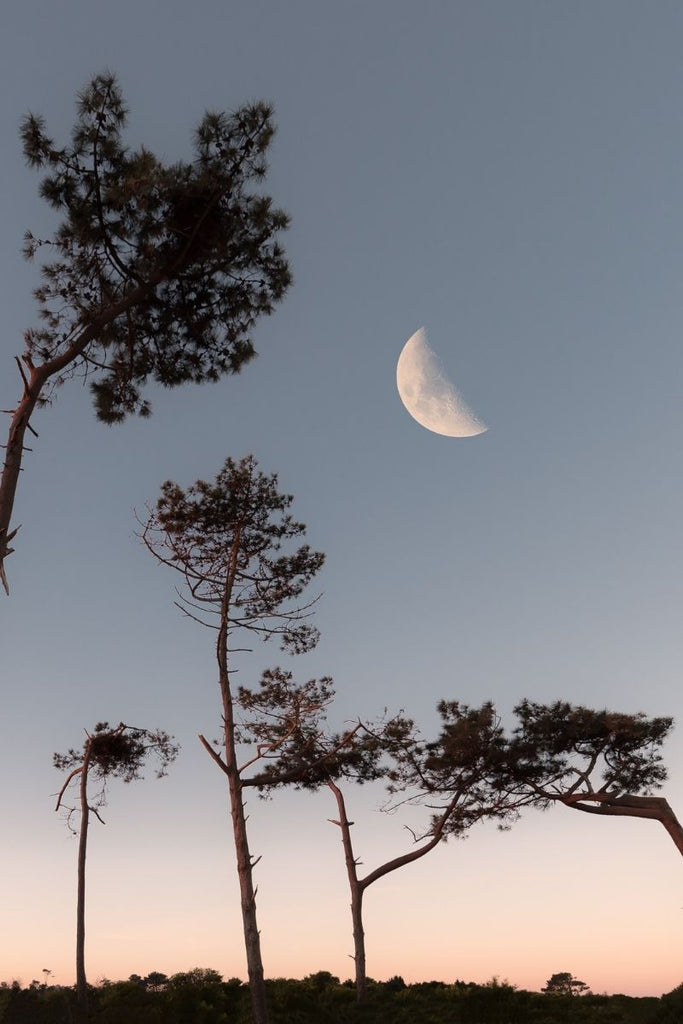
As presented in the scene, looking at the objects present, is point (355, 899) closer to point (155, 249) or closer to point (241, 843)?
point (241, 843)

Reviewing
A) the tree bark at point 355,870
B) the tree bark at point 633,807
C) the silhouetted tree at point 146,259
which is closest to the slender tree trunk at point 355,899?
the tree bark at point 355,870

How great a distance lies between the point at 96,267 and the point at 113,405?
90.8 inches

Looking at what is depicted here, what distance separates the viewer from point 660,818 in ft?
70.7

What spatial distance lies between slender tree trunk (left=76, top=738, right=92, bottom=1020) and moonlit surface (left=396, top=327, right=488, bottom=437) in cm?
1654

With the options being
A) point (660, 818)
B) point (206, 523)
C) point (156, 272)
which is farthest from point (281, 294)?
point (660, 818)

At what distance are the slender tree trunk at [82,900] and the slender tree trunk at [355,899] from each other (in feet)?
26.1

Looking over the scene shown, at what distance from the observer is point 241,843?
55.0 ft

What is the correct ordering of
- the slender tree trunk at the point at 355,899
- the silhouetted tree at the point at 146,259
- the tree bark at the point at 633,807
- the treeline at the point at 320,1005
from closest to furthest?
the silhouetted tree at the point at 146,259 < the treeline at the point at 320,1005 < the tree bark at the point at 633,807 < the slender tree trunk at the point at 355,899

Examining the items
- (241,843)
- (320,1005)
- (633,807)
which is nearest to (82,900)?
(320,1005)

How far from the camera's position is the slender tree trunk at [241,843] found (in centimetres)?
1570

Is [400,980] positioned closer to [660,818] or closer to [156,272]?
[660,818]

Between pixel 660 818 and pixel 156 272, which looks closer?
pixel 156 272

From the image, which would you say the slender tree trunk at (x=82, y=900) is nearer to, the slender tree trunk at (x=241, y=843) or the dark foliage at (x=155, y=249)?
the slender tree trunk at (x=241, y=843)

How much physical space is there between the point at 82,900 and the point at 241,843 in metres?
9.98
